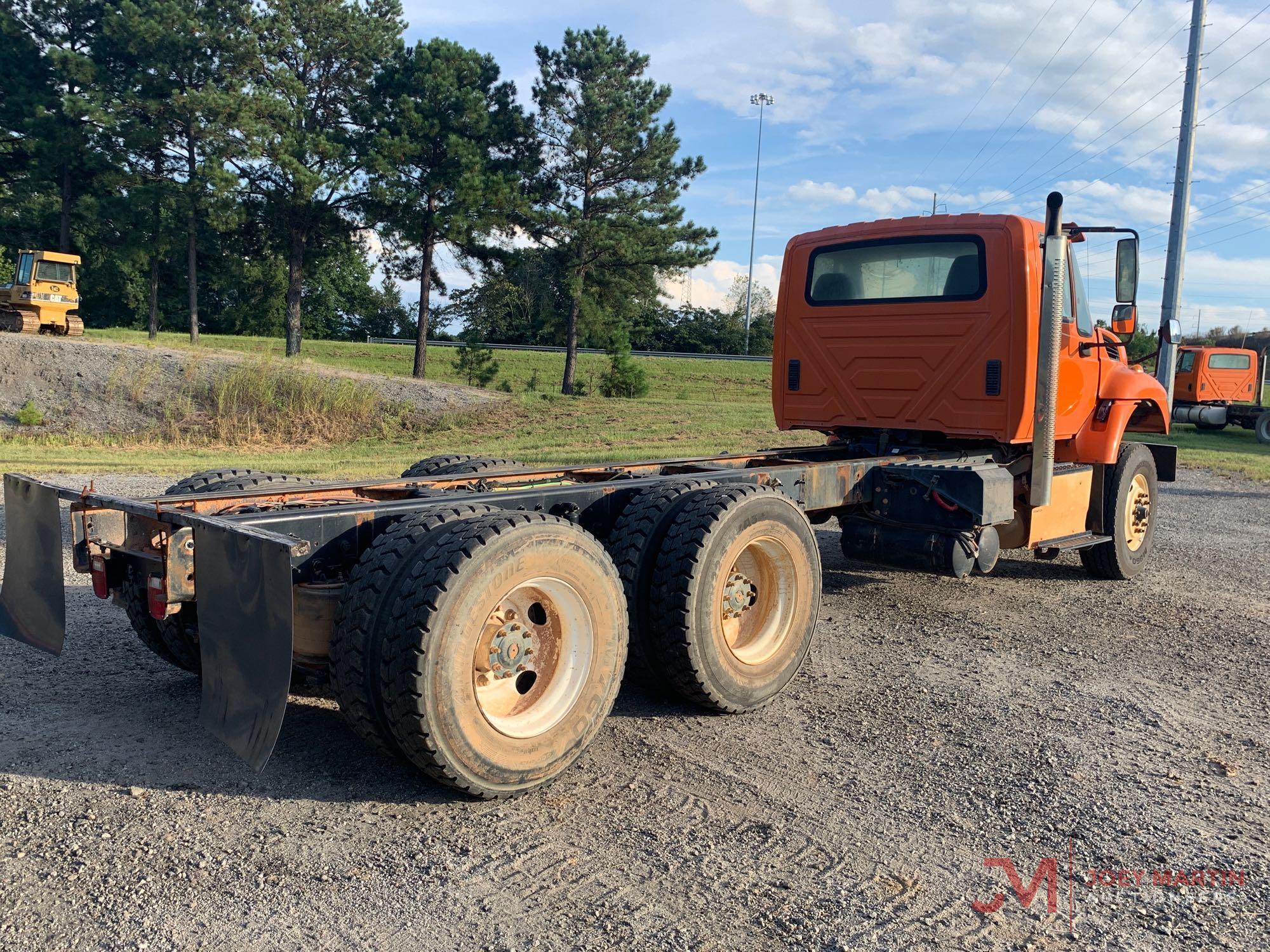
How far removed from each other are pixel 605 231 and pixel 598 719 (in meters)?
32.3

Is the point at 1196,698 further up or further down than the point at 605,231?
further down

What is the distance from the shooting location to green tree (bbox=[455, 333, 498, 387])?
38594 mm

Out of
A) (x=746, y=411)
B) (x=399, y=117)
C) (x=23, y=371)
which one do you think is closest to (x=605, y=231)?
(x=399, y=117)

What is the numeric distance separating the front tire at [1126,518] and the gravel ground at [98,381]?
63.6ft

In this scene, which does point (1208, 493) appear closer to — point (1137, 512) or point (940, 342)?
point (1137, 512)

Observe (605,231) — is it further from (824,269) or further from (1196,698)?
(1196,698)

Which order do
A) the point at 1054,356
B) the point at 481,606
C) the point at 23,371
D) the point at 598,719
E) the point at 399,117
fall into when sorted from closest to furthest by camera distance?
the point at 481,606
the point at 598,719
the point at 1054,356
the point at 23,371
the point at 399,117

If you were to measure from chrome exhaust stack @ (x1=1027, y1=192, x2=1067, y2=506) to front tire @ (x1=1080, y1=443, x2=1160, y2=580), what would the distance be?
1352mm

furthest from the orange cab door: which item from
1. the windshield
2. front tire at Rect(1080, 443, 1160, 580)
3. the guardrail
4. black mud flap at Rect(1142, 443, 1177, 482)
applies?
the guardrail

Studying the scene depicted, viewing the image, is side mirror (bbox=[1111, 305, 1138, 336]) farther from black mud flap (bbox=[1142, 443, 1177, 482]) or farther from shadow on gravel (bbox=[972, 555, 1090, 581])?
shadow on gravel (bbox=[972, 555, 1090, 581])

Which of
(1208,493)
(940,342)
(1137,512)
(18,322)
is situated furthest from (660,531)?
(18,322)

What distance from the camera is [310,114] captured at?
3716 centimetres

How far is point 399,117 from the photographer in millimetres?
33375

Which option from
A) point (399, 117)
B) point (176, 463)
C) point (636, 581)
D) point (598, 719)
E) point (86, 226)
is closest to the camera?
point (598, 719)
